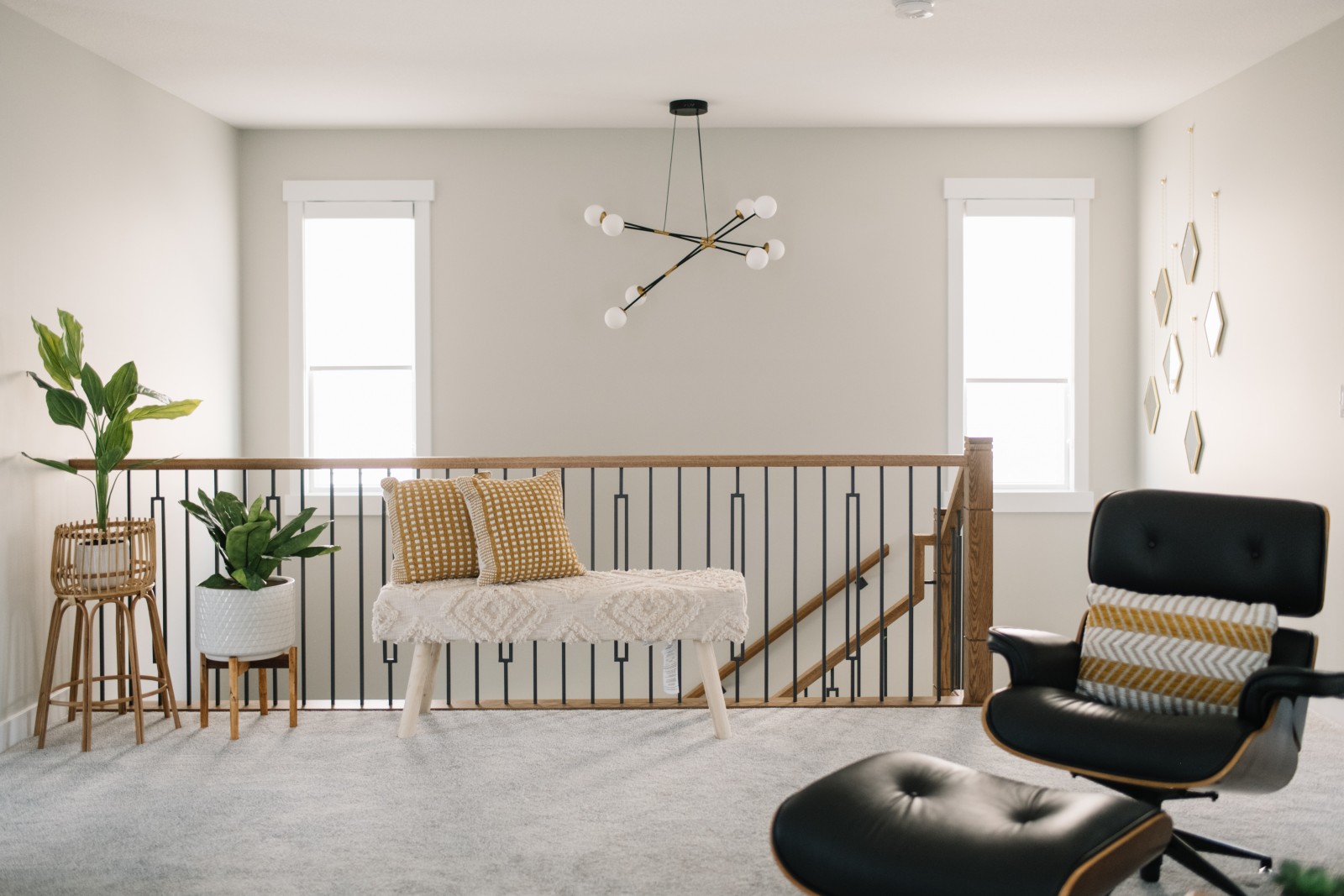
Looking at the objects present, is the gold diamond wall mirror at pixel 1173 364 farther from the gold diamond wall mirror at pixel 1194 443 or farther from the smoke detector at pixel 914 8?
the smoke detector at pixel 914 8

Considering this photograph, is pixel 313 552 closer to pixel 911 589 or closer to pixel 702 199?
pixel 911 589

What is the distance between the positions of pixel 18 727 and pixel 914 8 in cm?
399

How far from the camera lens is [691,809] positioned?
3.09 metres

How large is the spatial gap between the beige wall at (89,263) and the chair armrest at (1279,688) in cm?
379

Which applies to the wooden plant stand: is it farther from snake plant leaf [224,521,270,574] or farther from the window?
the window

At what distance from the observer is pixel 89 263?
14.0 feet

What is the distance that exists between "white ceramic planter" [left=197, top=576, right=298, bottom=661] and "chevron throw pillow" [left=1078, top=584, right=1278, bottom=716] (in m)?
2.61

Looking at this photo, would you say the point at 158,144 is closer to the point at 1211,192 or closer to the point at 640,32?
the point at 640,32

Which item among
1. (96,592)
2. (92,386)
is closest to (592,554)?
(96,592)

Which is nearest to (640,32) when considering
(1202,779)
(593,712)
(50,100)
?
(50,100)

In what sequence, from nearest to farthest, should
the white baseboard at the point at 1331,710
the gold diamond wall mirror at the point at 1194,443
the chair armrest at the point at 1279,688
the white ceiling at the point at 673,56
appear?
the chair armrest at the point at 1279,688 < the white ceiling at the point at 673,56 < the white baseboard at the point at 1331,710 < the gold diamond wall mirror at the point at 1194,443

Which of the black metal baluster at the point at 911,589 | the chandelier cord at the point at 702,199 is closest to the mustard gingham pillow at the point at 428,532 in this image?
the black metal baluster at the point at 911,589

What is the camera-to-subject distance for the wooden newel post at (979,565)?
405cm

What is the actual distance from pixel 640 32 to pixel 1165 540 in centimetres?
262
